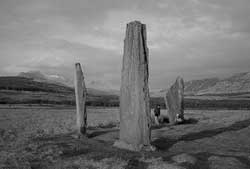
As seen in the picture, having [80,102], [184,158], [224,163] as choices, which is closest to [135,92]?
[184,158]

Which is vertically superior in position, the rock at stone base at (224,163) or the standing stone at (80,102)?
the standing stone at (80,102)

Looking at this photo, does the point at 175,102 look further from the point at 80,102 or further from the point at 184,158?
the point at 184,158

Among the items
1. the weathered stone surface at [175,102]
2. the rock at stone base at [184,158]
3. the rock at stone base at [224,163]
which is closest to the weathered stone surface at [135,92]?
the rock at stone base at [184,158]

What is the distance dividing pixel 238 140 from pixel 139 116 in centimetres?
697

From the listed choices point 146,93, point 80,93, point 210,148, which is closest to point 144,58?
point 146,93

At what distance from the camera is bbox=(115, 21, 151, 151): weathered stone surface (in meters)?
14.8

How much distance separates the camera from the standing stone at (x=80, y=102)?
65.0 ft

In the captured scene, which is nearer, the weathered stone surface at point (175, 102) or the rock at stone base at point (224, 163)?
the rock at stone base at point (224, 163)

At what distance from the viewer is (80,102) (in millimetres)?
20172

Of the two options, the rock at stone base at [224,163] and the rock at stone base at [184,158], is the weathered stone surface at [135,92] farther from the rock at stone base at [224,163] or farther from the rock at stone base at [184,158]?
the rock at stone base at [224,163]

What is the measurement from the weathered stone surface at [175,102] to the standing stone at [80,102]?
1117 cm

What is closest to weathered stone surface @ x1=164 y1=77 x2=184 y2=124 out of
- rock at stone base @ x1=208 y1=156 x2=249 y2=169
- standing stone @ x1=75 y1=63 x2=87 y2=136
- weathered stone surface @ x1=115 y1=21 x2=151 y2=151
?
standing stone @ x1=75 y1=63 x2=87 y2=136

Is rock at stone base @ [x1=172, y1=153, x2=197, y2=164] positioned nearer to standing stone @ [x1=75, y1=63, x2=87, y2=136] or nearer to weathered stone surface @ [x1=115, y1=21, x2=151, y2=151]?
weathered stone surface @ [x1=115, y1=21, x2=151, y2=151]

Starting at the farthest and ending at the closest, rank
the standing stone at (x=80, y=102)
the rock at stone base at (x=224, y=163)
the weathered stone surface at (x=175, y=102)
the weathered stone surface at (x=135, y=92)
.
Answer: the weathered stone surface at (x=175, y=102)
the standing stone at (x=80, y=102)
the weathered stone surface at (x=135, y=92)
the rock at stone base at (x=224, y=163)
